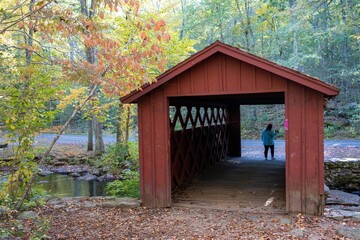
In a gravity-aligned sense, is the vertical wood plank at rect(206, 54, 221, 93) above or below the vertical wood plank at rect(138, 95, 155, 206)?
above

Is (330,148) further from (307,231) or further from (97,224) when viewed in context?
(97,224)

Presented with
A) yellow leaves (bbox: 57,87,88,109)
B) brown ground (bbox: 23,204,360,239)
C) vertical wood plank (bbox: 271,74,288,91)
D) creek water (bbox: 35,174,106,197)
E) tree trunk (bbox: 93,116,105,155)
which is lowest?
creek water (bbox: 35,174,106,197)

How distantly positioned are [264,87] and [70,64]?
3857 millimetres

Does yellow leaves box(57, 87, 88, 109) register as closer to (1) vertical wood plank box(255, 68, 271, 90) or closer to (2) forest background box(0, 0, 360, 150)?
(2) forest background box(0, 0, 360, 150)

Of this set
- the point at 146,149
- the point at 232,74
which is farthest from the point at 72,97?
the point at 232,74

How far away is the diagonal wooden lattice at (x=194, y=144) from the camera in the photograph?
8484 mm

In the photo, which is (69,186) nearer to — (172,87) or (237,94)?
(172,87)

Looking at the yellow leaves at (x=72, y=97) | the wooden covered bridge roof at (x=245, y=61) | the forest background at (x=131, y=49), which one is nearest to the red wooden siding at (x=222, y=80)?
the wooden covered bridge roof at (x=245, y=61)

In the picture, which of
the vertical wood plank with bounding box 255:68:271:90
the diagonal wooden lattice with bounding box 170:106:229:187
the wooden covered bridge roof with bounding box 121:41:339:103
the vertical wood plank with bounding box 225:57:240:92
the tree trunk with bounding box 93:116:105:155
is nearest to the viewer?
the wooden covered bridge roof with bounding box 121:41:339:103

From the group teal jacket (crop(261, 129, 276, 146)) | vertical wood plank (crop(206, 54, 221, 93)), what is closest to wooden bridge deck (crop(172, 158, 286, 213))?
teal jacket (crop(261, 129, 276, 146))

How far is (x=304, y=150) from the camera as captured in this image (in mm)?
6301

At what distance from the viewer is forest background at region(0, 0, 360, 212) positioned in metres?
4.93

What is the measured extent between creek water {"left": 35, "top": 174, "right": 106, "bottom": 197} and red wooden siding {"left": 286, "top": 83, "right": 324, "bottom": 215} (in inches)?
295

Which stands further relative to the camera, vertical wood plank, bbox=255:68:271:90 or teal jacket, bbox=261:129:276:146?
teal jacket, bbox=261:129:276:146
